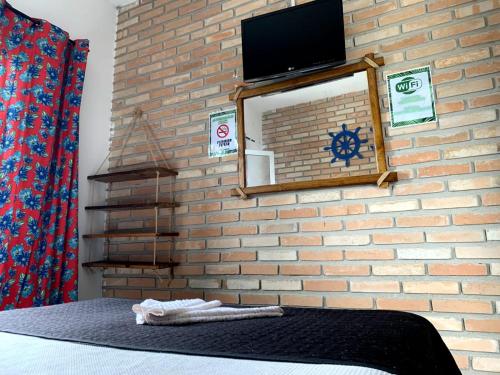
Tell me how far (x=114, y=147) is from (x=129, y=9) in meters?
1.22

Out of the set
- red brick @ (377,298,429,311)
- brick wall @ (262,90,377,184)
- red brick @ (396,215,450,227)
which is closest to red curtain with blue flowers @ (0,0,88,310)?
brick wall @ (262,90,377,184)

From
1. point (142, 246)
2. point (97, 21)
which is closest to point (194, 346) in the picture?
point (142, 246)

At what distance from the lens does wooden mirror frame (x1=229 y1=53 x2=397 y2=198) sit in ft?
6.25

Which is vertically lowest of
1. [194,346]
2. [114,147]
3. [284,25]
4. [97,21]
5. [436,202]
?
[194,346]

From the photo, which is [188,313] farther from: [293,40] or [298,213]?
[293,40]

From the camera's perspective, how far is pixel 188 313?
3.76ft

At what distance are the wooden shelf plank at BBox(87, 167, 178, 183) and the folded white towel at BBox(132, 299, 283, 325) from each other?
1.30 metres

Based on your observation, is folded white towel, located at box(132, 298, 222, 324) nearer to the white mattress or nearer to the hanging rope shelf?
the white mattress

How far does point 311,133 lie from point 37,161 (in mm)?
1744

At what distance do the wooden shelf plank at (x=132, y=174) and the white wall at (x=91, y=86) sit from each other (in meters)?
0.15

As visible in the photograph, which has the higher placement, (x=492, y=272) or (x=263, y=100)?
(x=263, y=100)

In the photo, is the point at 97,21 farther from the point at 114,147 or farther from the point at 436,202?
the point at 436,202

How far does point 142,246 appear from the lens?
2637 millimetres

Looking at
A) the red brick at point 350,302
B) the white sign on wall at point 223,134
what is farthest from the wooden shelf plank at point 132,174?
the red brick at point 350,302
